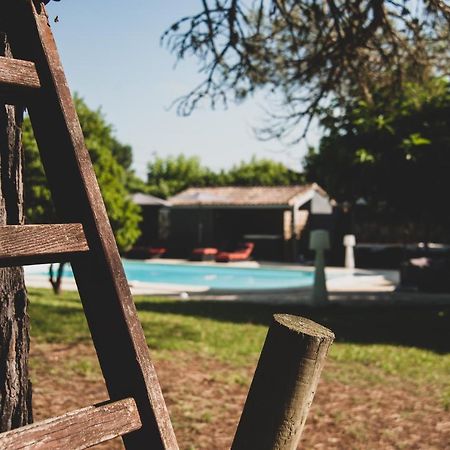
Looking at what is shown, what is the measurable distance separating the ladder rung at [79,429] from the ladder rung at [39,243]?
0.41m

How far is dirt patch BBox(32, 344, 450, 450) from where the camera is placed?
4805 mm

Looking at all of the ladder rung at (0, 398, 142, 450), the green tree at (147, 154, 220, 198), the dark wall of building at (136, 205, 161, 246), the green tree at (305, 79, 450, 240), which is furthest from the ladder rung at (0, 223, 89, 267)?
the green tree at (147, 154, 220, 198)

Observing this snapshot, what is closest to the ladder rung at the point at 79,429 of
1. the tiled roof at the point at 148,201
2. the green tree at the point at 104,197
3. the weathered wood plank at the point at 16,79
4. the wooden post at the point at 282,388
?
the wooden post at the point at 282,388

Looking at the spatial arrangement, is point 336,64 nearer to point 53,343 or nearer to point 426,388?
point 426,388

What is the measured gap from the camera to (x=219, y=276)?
24.3 metres

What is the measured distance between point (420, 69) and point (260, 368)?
7.58 meters

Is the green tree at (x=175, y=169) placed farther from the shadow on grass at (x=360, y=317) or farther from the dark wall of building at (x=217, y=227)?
the shadow on grass at (x=360, y=317)

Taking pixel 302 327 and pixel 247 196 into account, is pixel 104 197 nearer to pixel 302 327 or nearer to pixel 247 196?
pixel 302 327

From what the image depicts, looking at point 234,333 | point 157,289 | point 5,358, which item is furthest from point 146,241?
point 5,358

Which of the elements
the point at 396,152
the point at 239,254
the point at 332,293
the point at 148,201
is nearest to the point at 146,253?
the point at 148,201

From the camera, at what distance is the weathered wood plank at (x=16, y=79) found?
1.66m

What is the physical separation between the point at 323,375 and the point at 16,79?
5.80 meters

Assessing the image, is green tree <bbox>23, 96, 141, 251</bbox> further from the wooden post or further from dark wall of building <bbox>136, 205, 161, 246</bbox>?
dark wall of building <bbox>136, 205, 161, 246</bbox>

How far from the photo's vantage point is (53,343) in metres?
8.22
